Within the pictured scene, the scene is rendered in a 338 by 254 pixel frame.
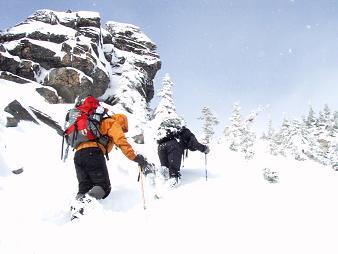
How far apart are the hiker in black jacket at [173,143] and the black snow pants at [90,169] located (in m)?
2.65

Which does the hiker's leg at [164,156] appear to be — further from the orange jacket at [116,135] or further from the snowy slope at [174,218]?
the orange jacket at [116,135]

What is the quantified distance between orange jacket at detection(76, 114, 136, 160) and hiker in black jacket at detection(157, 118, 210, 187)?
8.35 ft

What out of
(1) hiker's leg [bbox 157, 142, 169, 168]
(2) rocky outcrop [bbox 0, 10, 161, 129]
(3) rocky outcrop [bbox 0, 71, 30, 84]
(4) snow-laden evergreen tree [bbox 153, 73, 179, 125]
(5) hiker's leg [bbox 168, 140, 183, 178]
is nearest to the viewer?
(5) hiker's leg [bbox 168, 140, 183, 178]

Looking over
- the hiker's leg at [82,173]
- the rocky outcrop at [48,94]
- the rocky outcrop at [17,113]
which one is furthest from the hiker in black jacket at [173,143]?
the rocky outcrop at [48,94]

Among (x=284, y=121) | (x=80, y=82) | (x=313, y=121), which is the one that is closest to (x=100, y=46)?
(x=80, y=82)

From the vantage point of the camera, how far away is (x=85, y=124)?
23.2 feet

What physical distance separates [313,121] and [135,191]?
220 feet

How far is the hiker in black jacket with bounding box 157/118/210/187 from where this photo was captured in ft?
31.4

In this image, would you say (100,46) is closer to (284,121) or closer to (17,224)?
(17,224)

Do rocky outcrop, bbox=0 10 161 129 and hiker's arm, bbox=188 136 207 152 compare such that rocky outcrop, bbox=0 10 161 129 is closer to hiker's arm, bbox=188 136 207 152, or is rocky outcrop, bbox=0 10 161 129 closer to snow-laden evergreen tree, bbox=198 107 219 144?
hiker's arm, bbox=188 136 207 152

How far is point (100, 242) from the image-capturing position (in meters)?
4.76

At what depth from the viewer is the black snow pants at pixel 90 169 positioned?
704 centimetres

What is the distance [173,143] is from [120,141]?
9.98 ft

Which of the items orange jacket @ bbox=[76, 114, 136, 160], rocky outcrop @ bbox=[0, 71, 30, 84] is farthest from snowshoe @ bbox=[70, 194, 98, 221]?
rocky outcrop @ bbox=[0, 71, 30, 84]
